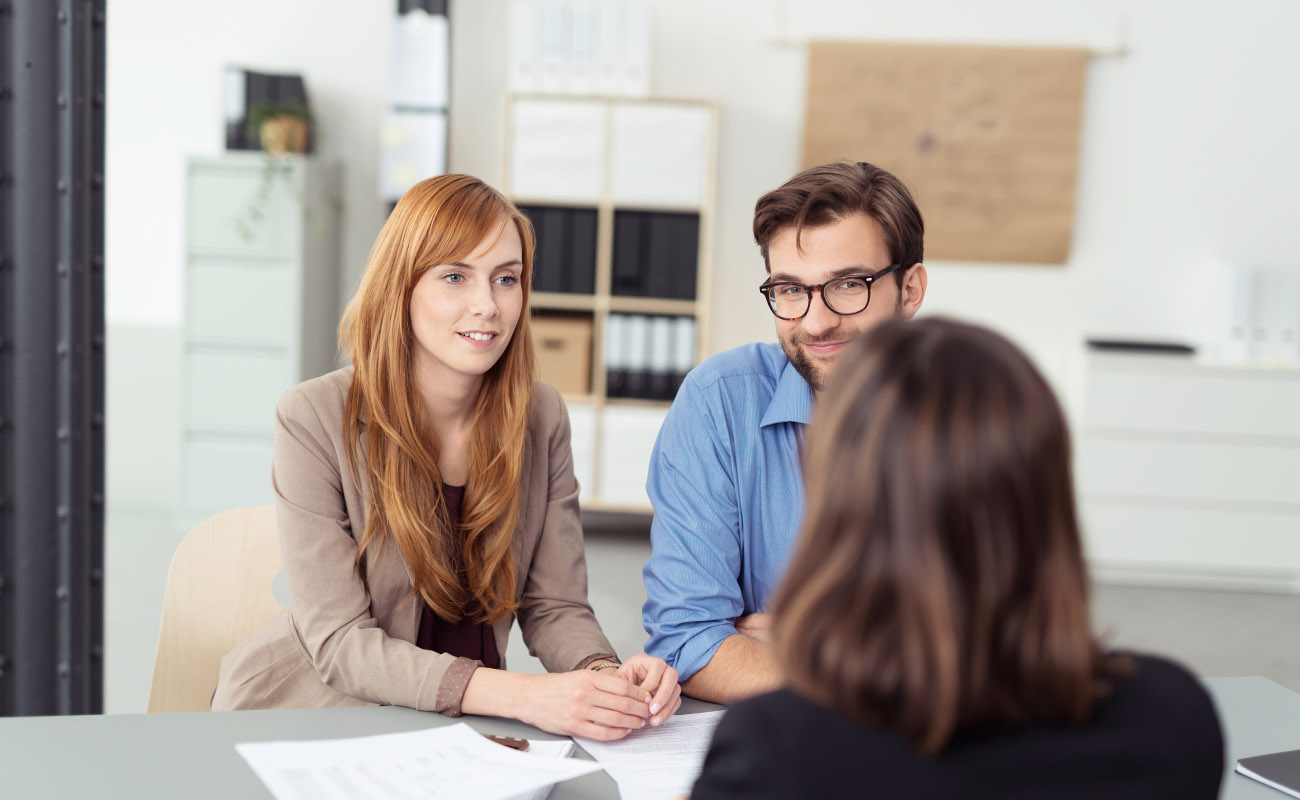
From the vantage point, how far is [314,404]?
5.06ft

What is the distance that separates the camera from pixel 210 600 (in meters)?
1.69

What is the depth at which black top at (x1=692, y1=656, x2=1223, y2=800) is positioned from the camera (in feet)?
2.05

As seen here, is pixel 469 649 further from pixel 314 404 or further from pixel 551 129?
pixel 551 129

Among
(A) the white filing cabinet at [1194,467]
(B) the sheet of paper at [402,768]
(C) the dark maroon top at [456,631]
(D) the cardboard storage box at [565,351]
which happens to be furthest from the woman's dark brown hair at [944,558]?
(A) the white filing cabinet at [1194,467]

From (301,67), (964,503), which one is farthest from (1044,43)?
(964,503)

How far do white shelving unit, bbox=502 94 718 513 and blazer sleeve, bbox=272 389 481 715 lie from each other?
2868 millimetres

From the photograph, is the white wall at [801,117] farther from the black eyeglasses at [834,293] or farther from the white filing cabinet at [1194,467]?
the black eyeglasses at [834,293]

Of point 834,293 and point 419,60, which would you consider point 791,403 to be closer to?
point 834,293

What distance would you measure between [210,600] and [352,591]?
1.16ft

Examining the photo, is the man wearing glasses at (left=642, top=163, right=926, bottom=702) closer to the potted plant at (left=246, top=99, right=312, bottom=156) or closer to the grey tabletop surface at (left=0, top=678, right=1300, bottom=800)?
the grey tabletop surface at (left=0, top=678, right=1300, bottom=800)

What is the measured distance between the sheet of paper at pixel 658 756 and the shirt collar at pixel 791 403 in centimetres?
45

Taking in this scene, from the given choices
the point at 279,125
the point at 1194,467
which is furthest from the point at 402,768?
the point at 1194,467

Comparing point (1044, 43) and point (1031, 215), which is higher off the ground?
point (1044, 43)

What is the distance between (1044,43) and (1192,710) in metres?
4.56
